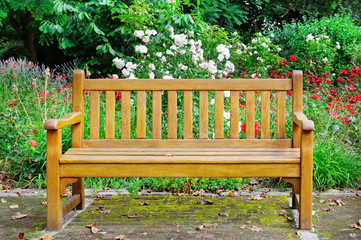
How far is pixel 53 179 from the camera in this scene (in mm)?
2898

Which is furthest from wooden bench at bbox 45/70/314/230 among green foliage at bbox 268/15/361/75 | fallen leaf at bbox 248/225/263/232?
green foliage at bbox 268/15/361/75

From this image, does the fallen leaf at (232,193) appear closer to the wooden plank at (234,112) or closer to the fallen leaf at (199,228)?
the wooden plank at (234,112)

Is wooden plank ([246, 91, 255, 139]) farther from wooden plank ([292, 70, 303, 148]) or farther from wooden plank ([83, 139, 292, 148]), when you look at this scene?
wooden plank ([292, 70, 303, 148])

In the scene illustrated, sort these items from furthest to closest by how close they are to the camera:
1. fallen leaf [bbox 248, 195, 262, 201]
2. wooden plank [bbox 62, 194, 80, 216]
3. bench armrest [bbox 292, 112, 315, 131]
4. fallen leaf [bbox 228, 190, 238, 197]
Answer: fallen leaf [bbox 228, 190, 238, 197]
fallen leaf [bbox 248, 195, 262, 201]
wooden plank [bbox 62, 194, 80, 216]
bench armrest [bbox 292, 112, 315, 131]

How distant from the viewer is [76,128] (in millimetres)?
3443

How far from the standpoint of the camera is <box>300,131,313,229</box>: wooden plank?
283 centimetres

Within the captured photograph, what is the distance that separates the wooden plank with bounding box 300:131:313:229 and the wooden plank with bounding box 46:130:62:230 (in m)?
1.74

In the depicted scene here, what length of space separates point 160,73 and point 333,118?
2.23 metres

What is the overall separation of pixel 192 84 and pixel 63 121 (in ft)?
3.72

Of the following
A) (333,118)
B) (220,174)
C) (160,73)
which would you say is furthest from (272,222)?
(160,73)

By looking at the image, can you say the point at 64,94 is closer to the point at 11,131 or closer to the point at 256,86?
the point at 11,131

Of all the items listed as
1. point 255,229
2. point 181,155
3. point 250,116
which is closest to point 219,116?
point 250,116

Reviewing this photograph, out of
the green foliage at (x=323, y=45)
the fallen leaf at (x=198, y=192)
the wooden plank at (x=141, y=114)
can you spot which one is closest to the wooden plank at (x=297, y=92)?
the fallen leaf at (x=198, y=192)

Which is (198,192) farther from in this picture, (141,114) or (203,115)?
(141,114)
